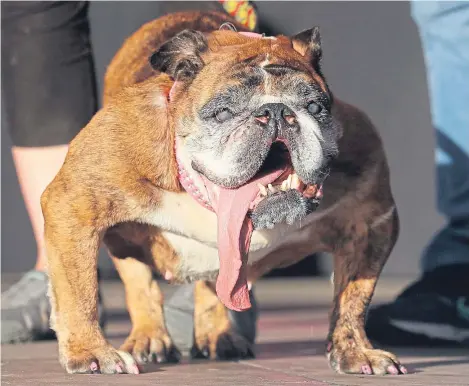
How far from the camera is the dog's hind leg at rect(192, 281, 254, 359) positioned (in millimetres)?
4754

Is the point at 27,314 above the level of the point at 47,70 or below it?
below

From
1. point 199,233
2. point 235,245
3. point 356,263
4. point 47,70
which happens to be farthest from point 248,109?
point 47,70

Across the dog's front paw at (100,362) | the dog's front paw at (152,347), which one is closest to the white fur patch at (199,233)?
the dog's front paw at (152,347)

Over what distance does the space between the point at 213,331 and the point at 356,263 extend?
729 millimetres

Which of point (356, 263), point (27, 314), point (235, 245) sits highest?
point (235, 245)

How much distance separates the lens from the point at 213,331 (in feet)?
16.0

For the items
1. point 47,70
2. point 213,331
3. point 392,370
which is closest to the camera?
point 392,370

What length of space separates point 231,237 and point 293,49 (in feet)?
2.24

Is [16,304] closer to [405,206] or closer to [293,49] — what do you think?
[293,49]

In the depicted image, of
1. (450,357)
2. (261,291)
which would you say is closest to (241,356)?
(450,357)

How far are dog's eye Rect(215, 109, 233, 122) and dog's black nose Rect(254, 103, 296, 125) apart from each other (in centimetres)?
11

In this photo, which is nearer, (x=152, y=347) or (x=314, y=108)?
(x=314, y=108)

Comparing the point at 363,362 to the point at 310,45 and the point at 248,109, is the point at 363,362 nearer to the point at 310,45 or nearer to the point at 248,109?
the point at 248,109

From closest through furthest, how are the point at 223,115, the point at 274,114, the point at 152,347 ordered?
the point at 274,114 < the point at 223,115 < the point at 152,347
